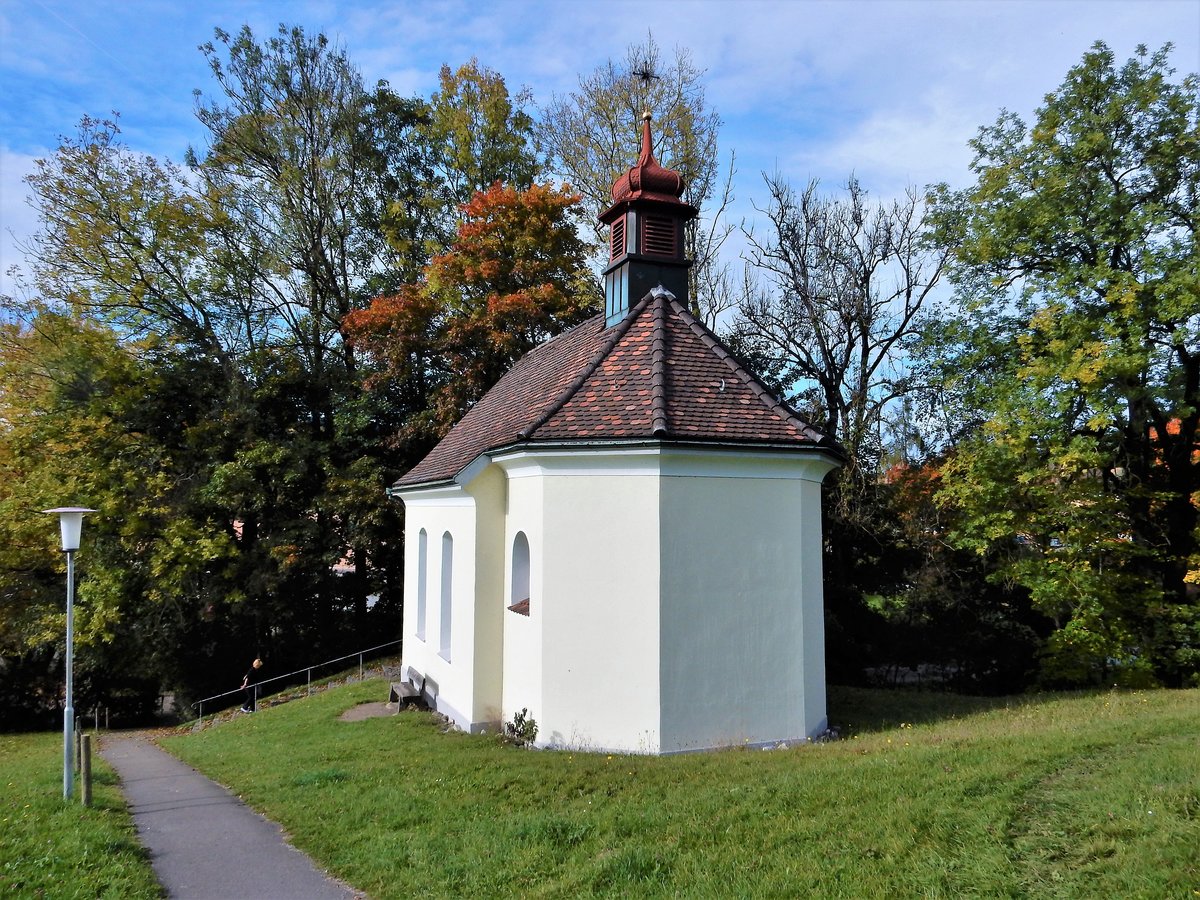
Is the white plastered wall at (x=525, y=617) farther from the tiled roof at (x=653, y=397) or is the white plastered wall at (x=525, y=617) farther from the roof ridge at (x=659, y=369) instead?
the roof ridge at (x=659, y=369)

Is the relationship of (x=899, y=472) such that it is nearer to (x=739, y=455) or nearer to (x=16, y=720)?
(x=739, y=455)

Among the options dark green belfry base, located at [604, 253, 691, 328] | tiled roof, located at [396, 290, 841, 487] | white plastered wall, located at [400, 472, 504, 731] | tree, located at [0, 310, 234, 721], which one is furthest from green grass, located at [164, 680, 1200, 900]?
tree, located at [0, 310, 234, 721]

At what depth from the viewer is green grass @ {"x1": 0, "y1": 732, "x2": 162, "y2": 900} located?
6.48 metres

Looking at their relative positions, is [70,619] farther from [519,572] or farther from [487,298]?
[487,298]

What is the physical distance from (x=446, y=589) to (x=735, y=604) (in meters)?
6.42

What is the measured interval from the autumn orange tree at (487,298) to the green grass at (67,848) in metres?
15.2

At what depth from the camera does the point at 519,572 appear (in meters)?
12.6

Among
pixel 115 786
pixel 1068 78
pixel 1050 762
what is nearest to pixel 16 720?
pixel 115 786

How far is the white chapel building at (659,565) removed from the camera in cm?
1062

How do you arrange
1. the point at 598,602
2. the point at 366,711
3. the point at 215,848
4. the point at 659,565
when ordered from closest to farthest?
1. the point at 215,848
2. the point at 659,565
3. the point at 598,602
4. the point at 366,711

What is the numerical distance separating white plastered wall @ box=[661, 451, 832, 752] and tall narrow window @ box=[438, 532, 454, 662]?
557 centimetres

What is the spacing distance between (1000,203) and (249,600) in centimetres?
2258

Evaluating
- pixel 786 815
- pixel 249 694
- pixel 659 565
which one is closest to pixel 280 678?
pixel 249 694

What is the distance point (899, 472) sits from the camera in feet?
70.4
